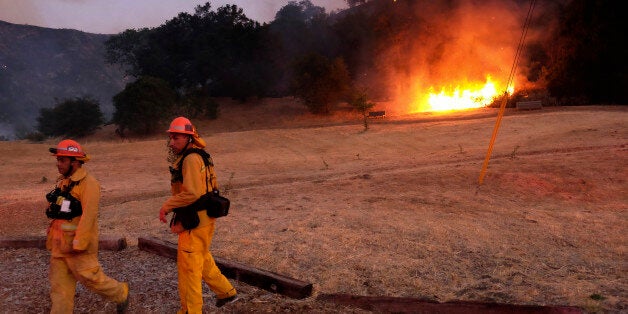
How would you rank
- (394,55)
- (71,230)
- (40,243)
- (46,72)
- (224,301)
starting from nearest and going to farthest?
(71,230) < (224,301) < (40,243) < (394,55) < (46,72)

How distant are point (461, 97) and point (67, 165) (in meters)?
30.9

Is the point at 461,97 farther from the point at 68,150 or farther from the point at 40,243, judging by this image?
the point at 68,150

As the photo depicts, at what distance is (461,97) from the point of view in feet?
107

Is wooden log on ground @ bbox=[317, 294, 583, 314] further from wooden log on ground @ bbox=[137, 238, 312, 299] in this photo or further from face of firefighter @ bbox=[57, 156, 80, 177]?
face of firefighter @ bbox=[57, 156, 80, 177]

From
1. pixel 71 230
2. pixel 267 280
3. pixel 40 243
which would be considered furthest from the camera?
pixel 40 243

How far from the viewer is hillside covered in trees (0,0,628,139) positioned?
28953mm

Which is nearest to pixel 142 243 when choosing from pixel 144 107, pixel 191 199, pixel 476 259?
pixel 191 199

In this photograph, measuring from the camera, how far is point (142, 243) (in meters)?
6.38

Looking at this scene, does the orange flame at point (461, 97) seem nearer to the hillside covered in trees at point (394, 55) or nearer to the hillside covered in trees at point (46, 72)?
the hillside covered in trees at point (394, 55)

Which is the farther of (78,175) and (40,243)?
(40,243)

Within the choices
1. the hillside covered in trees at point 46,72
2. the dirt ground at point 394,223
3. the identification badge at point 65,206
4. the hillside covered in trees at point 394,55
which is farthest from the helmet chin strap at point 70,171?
the hillside covered in trees at point 46,72

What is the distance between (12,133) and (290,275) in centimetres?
5968

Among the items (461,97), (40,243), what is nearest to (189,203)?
(40,243)

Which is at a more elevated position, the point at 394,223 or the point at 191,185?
the point at 191,185
